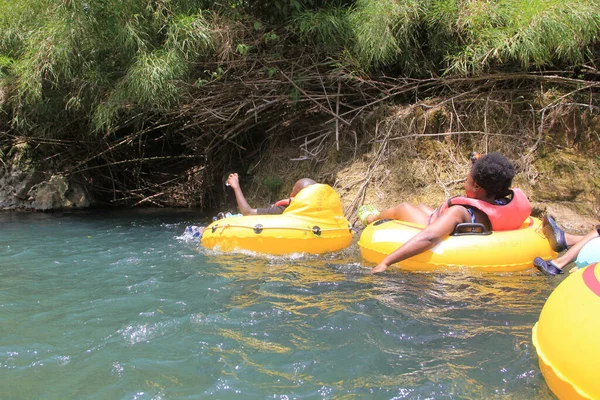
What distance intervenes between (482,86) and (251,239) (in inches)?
145

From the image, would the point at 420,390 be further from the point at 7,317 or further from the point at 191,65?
the point at 191,65

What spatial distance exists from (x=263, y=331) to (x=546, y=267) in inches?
87.3

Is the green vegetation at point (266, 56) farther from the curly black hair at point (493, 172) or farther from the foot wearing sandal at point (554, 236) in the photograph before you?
the foot wearing sandal at point (554, 236)

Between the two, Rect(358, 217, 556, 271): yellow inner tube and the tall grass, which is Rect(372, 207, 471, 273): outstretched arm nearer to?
Rect(358, 217, 556, 271): yellow inner tube

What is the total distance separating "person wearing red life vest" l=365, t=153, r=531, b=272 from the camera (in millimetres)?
3785

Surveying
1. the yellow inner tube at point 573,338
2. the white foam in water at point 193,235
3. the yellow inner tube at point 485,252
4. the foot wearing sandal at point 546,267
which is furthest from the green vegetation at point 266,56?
the yellow inner tube at point 573,338

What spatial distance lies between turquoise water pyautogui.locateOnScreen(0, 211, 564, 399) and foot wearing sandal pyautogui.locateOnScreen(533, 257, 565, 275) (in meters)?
0.13

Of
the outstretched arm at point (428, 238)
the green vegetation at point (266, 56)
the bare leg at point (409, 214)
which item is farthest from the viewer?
the green vegetation at point (266, 56)

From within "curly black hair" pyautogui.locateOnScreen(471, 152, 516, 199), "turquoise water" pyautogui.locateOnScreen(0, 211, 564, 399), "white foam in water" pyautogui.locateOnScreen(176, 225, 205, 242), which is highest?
"curly black hair" pyautogui.locateOnScreen(471, 152, 516, 199)

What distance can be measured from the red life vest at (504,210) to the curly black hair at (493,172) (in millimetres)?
155

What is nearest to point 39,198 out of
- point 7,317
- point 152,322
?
point 7,317

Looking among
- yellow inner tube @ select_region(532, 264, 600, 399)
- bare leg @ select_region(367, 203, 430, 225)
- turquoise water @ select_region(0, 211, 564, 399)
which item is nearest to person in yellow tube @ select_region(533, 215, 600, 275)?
turquoise water @ select_region(0, 211, 564, 399)

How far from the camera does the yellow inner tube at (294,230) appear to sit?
483 centimetres

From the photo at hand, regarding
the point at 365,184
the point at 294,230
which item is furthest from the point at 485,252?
the point at 365,184
